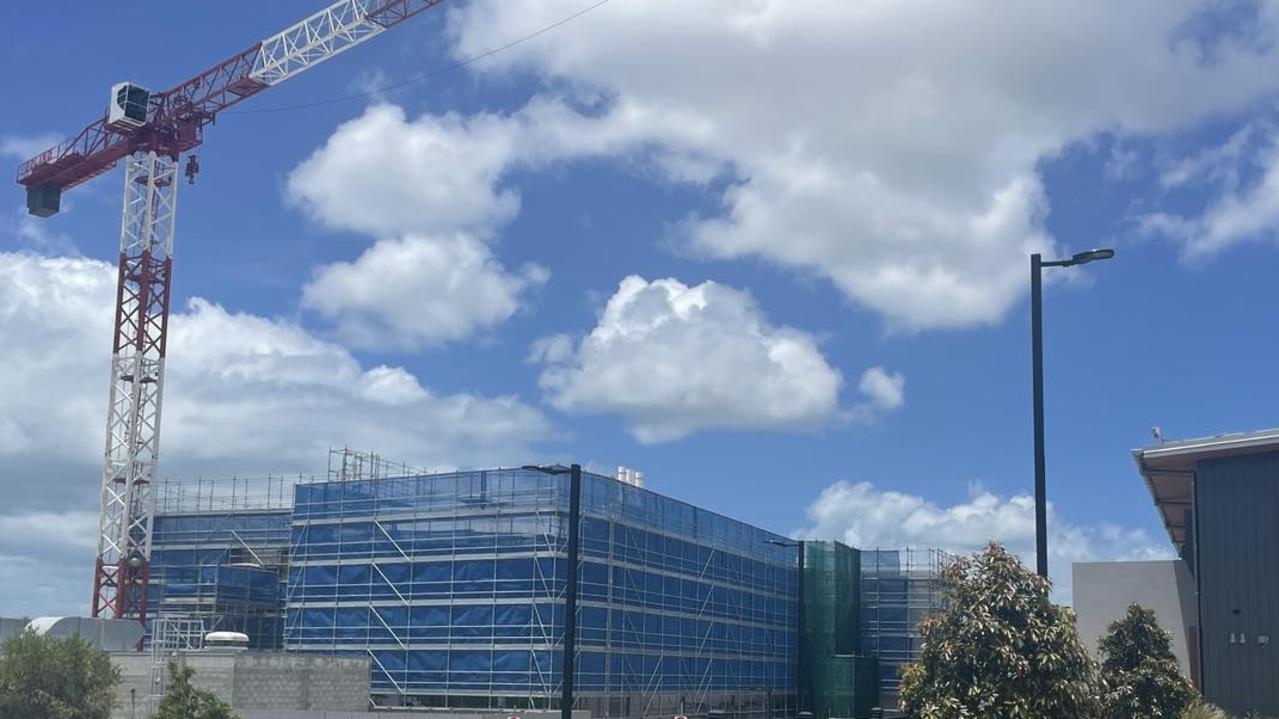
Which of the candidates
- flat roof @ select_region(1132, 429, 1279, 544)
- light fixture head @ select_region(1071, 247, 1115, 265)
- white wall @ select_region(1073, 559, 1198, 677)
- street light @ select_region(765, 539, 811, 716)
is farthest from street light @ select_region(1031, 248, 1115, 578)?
street light @ select_region(765, 539, 811, 716)

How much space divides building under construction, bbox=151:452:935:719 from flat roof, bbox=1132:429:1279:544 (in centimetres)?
2420

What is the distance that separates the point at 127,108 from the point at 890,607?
2272 inches

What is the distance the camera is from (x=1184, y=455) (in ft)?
133

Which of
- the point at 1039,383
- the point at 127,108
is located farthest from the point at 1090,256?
the point at 127,108

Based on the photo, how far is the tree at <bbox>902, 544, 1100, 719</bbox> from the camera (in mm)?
20500

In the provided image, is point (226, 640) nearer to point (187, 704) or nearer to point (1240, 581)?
point (187, 704)

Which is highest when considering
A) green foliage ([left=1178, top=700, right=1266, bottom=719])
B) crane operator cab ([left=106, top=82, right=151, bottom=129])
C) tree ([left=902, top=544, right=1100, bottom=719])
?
crane operator cab ([left=106, top=82, right=151, bottom=129])

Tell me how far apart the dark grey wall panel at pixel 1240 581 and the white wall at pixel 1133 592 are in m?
11.4

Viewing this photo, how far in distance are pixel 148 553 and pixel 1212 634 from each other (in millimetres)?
54297

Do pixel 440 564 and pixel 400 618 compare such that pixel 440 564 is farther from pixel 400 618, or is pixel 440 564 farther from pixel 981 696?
pixel 981 696

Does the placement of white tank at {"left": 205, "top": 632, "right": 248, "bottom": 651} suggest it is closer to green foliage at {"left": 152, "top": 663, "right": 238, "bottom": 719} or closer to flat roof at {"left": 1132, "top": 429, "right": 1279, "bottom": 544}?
green foliage at {"left": 152, "top": 663, "right": 238, "bottom": 719}

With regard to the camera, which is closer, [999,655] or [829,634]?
[999,655]

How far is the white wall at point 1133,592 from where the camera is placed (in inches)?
2061

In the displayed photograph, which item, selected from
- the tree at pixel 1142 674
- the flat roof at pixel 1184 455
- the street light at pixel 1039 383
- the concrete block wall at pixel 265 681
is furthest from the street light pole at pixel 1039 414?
the concrete block wall at pixel 265 681
